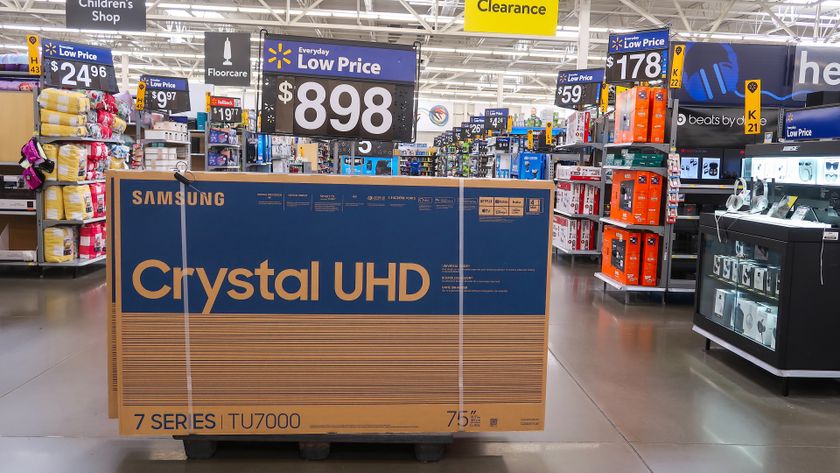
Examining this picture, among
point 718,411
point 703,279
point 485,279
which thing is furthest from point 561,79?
point 485,279

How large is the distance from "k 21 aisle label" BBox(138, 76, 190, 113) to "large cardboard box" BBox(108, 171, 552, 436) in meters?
9.05

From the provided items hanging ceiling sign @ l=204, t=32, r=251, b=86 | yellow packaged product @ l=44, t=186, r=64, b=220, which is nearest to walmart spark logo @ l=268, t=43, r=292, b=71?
yellow packaged product @ l=44, t=186, r=64, b=220

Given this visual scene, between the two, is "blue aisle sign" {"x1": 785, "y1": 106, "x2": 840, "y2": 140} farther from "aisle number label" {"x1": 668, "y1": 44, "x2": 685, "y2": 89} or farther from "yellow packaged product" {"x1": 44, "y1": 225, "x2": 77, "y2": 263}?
"yellow packaged product" {"x1": 44, "y1": 225, "x2": 77, "y2": 263}

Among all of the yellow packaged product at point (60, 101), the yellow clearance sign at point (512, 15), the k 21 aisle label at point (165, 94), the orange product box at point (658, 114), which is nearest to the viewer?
the orange product box at point (658, 114)

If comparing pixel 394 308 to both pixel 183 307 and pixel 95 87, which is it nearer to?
pixel 183 307

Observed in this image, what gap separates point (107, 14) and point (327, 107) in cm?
742

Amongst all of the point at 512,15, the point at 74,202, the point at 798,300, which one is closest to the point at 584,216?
the point at 512,15

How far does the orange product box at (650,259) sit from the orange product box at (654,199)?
20cm

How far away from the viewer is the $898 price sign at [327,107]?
379 centimetres

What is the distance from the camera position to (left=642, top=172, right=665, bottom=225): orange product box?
692cm

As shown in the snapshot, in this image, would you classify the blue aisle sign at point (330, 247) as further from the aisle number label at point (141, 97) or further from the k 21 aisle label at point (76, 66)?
the aisle number label at point (141, 97)

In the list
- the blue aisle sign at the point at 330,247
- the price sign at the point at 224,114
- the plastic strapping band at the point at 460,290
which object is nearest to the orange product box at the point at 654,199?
the blue aisle sign at the point at 330,247

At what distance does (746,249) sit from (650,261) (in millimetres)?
2351

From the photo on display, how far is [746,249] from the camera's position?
15.5ft
